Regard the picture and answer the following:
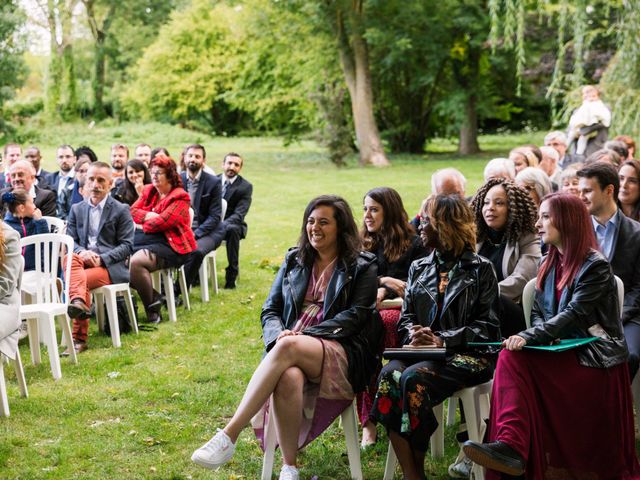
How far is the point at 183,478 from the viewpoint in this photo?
466 cm

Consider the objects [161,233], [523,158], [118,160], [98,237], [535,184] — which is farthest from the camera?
[118,160]

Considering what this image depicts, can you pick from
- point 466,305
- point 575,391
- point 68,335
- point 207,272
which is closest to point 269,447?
point 466,305

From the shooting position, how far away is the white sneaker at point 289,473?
436 cm

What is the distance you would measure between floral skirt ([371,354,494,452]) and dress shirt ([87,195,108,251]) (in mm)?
3969

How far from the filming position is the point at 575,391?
13.7 ft

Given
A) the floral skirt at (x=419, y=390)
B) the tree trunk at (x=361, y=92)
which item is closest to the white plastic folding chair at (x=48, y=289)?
the floral skirt at (x=419, y=390)

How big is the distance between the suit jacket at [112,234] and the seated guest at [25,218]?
352mm

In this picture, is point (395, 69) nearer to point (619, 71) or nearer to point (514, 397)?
point (619, 71)

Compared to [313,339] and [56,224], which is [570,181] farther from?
[56,224]

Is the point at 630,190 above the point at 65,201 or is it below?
above

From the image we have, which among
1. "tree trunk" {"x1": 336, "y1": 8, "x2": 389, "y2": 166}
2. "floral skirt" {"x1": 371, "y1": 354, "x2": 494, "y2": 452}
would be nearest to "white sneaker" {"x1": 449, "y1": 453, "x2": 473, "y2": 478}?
"floral skirt" {"x1": 371, "y1": 354, "x2": 494, "y2": 452}

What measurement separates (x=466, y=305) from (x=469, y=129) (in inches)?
905

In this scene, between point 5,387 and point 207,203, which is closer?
point 5,387

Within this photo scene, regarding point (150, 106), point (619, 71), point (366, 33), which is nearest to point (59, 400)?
point (619, 71)
